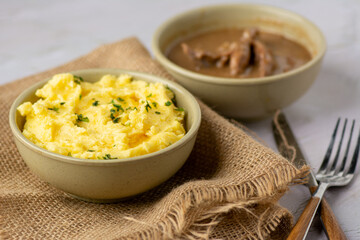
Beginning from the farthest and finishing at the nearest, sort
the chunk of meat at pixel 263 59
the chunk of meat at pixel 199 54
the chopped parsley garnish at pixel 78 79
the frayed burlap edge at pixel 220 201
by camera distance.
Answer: the chunk of meat at pixel 199 54 < the chunk of meat at pixel 263 59 < the chopped parsley garnish at pixel 78 79 < the frayed burlap edge at pixel 220 201

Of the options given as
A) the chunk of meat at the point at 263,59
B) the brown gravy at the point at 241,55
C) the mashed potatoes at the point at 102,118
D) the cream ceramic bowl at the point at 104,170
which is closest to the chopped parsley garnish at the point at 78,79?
the mashed potatoes at the point at 102,118

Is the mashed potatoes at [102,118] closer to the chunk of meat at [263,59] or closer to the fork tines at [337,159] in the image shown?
the chunk of meat at [263,59]

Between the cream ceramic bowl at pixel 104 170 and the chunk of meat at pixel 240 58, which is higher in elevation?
the chunk of meat at pixel 240 58

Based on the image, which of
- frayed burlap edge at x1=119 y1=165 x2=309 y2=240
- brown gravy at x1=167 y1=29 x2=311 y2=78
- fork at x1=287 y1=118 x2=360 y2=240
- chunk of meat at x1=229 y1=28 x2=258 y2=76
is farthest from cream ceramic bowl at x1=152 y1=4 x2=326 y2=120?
frayed burlap edge at x1=119 y1=165 x2=309 y2=240

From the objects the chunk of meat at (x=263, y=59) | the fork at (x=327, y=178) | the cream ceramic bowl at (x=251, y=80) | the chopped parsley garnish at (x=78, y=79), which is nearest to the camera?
the fork at (x=327, y=178)

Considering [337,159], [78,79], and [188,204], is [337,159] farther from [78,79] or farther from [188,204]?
[78,79]

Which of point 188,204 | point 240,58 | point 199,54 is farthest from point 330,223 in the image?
point 199,54

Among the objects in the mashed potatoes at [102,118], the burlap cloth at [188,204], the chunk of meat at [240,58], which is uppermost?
the chunk of meat at [240,58]
